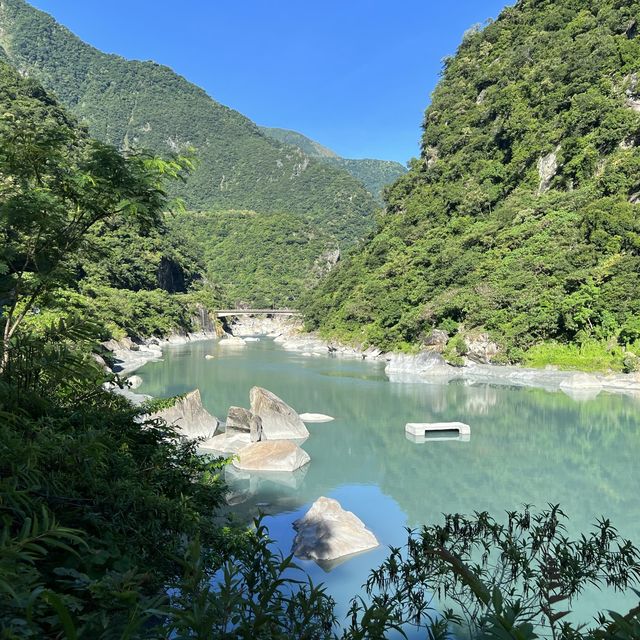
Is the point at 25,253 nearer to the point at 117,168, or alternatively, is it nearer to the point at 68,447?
the point at 117,168

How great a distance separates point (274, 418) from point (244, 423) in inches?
38.6

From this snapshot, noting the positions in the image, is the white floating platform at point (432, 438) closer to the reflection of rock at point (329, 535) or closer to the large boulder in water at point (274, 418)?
the large boulder in water at point (274, 418)

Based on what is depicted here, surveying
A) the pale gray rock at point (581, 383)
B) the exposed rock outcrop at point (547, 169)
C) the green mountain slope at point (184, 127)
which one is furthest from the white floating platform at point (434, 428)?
the green mountain slope at point (184, 127)

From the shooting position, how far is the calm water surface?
33.4ft

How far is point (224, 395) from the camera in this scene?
23.0 metres

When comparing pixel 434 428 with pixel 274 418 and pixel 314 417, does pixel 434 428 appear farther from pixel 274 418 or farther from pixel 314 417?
pixel 274 418

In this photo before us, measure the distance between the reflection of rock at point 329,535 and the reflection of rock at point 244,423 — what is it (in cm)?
550

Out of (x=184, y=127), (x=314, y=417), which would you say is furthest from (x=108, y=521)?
(x=184, y=127)

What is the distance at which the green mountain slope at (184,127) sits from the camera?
127000 millimetres

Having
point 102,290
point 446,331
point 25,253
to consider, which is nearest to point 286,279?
Result: point 102,290

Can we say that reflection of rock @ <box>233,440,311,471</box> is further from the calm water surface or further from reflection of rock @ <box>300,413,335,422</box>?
reflection of rock @ <box>300,413,335,422</box>

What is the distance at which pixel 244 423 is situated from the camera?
48.3 feet

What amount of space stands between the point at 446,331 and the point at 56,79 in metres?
160

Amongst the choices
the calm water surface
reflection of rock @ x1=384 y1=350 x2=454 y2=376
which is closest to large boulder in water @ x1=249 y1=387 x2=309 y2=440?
the calm water surface
